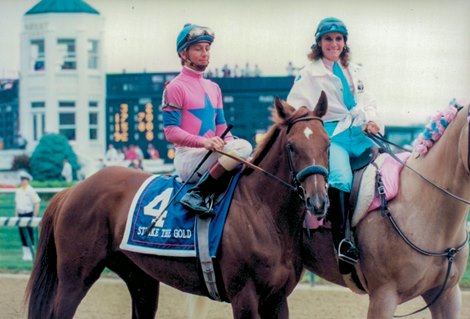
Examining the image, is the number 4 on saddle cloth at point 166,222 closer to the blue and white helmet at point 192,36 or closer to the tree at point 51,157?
the blue and white helmet at point 192,36

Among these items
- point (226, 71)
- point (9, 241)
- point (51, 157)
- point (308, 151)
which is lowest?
point (9, 241)

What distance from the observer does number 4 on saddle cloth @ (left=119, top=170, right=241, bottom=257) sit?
195 inches

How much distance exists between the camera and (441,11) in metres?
10.3

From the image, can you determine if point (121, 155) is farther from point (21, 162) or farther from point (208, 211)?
point (208, 211)

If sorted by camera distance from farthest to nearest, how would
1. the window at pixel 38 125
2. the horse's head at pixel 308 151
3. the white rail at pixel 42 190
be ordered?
the window at pixel 38 125
the white rail at pixel 42 190
the horse's head at pixel 308 151

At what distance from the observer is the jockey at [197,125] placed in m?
4.99

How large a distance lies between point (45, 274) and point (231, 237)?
1.41 m

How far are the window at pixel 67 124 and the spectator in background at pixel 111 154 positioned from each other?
56 cm

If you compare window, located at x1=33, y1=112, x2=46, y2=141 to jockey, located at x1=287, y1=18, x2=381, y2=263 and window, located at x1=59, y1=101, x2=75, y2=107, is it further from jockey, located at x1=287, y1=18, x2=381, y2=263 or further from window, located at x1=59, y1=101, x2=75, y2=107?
jockey, located at x1=287, y1=18, x2=381, y2=263

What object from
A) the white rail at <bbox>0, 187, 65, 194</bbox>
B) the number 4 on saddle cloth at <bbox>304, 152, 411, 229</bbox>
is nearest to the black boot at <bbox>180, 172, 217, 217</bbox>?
the number 4 on saddle cloth at <bbox>304, 152, 411, 229</bbox>

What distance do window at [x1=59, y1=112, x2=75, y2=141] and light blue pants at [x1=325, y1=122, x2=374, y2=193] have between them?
763cm

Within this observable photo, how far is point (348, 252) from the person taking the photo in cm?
522

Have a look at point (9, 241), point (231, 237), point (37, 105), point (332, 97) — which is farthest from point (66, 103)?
point (231, 237)

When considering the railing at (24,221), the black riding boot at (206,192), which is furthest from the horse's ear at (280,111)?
the railing at (24,221)
